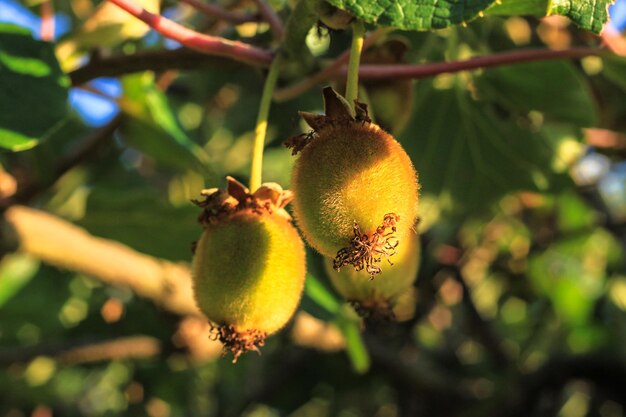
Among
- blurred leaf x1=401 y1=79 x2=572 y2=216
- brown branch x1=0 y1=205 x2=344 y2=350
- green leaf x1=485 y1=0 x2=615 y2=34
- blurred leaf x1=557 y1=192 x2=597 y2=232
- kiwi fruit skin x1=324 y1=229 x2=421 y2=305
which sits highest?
green leaf x1=485 y1=0 x2=615 y2=34

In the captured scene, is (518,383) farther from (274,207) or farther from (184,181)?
→ (274,207)

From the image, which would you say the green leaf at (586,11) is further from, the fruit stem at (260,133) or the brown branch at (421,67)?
the fruit stem at (260,133)

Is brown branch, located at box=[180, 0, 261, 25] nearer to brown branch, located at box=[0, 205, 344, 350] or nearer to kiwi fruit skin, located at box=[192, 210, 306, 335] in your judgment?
kiwi fruit skin, located at box=[192, 210, 306, 335]

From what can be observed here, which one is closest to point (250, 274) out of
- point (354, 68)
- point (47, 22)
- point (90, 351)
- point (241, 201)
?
point (241, 201)

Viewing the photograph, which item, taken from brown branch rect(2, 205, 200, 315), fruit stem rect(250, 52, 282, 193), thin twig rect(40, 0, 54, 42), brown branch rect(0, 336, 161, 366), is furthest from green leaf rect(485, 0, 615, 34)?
brown branch rect(0, 336, 161, 366)

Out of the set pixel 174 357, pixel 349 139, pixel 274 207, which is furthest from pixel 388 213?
pixel 174 357

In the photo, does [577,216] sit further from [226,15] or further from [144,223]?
[226,15]

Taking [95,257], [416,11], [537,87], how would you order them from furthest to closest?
[95,257] → [537,87] → [416,11]
